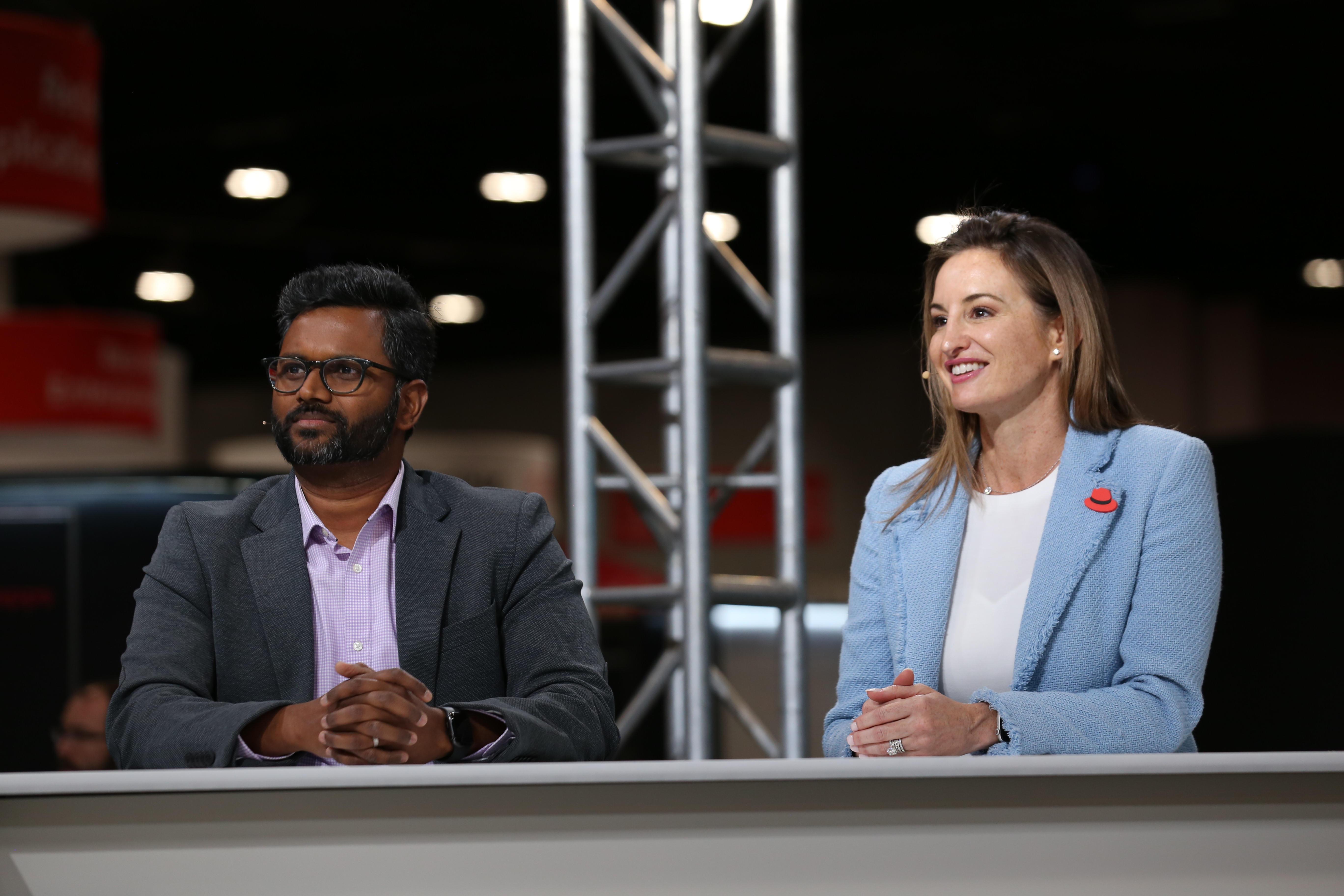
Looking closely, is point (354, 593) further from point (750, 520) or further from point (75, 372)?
point (750, 520)

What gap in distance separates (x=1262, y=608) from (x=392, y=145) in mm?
5510

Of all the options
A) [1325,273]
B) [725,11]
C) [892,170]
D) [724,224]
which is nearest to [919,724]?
[725,11]

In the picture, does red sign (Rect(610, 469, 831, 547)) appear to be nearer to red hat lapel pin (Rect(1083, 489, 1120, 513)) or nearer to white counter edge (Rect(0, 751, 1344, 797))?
red hat lapel pin (Rect(1083, 489, 1120, 513))

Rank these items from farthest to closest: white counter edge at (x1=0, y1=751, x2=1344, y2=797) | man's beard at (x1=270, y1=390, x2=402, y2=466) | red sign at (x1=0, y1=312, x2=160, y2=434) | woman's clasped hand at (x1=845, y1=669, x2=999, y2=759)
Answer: red sign at (x1=0, y1=312, x2=160, y2=434) < man's beard at (x1=270, y1=390, x2=402, y2=466) < woman's clasped hand at (x1=845, y1=669, x2=999, y2=759) < white counter edge at (x1=0, y1=751, x2=1344, y2=797)

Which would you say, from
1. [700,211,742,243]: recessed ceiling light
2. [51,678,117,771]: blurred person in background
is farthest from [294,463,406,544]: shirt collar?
[700,211,742,243]: recessed ceiling light

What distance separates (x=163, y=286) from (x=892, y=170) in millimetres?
6681

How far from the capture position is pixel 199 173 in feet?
30.8

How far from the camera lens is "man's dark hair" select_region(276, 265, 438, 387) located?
1794mm

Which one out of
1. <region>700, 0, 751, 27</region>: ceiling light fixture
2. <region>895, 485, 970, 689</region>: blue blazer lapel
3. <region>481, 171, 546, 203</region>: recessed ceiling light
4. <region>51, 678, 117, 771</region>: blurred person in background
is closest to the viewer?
<region>895, 485, 970, 689</region>: blue blazer lapel

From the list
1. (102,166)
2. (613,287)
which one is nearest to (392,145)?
(102,166)

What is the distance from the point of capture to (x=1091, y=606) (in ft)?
5.94

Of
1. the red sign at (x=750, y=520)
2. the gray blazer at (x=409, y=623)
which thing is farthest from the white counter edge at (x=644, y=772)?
the red sign at (x=750, y=520)

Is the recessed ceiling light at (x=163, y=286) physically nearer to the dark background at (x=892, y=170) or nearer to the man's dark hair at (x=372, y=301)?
the dark background at (x=892, y=170)

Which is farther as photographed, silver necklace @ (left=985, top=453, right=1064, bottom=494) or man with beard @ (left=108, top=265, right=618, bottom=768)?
silver necklace @ (left=985, top=453, right=1064, bottom=494)
